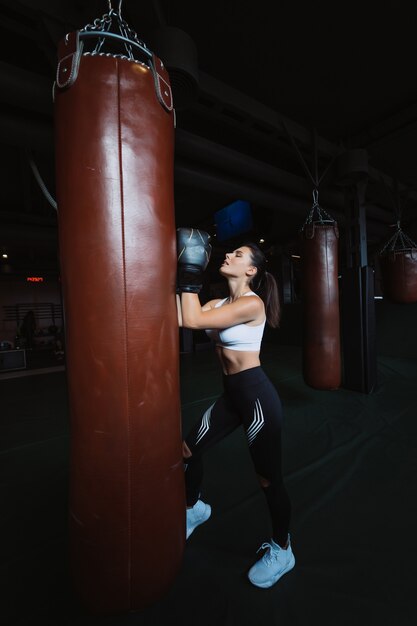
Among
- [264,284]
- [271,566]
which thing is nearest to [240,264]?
[264,284]

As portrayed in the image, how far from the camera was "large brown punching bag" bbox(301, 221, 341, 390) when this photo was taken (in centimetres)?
245

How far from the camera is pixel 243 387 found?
1.29m

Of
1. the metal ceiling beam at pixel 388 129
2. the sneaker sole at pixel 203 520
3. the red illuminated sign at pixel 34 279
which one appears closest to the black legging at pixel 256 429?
the sneaker sole at pixel 203 520

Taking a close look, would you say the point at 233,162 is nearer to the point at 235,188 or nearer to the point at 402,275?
the point at 235,188

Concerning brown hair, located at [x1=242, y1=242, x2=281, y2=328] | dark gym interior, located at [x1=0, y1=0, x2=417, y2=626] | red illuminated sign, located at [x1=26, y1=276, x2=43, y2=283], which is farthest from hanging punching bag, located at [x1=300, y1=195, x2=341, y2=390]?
red illuminated sign, located at [x1=26, y1=276, x2=43, y2=283]

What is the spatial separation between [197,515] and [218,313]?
1.20m

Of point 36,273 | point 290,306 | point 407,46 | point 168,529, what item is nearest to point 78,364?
point 168,529

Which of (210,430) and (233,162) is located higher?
(233,162)

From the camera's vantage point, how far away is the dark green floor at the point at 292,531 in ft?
3.68

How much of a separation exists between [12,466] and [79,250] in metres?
2.38

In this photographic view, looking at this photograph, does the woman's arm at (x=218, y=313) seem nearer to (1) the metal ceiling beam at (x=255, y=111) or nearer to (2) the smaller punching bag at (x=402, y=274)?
(1) the metal ceiling beam at (x=255, y=111)

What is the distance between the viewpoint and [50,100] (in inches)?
79.1

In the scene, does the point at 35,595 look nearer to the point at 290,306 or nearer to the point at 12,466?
the point at 12,466

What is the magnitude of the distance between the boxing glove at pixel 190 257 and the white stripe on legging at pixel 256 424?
59 cm
